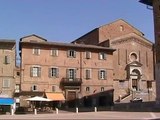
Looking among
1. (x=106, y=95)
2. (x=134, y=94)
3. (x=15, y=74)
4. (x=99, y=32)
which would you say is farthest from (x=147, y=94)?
(x=15, y=74)

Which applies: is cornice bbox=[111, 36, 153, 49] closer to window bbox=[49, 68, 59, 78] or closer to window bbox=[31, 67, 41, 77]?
window bbox=[49, 68, 59, 78]

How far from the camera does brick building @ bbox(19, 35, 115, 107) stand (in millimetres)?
53562

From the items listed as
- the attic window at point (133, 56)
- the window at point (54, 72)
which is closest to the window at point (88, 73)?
the window at point (54, 72)

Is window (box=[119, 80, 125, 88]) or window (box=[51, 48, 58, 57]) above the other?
window (box=[51, 48, 58, 57])

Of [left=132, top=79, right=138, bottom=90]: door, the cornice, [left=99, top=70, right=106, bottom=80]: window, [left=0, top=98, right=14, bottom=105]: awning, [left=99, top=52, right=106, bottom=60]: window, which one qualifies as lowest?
[left=0, top=98, right=14, bottom=105]: awning

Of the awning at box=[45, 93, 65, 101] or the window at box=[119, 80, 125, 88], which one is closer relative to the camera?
the awning at box=[45, 93, 65, 101]

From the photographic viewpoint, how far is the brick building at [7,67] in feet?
167

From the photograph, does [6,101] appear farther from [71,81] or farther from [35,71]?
[71,81]

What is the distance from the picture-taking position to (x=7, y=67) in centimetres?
5138

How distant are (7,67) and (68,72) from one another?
9759 millimetres

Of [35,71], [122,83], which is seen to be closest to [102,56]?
[122,83]

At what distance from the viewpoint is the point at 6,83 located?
168 feet

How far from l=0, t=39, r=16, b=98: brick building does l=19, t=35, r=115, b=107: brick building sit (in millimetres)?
1646

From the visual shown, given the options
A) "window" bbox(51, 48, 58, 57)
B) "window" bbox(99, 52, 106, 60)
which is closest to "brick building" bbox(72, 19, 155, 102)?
"window" bbox(99, 52, 106, 60)
